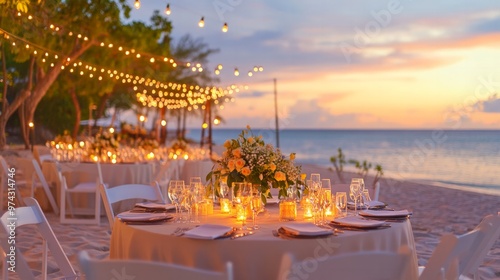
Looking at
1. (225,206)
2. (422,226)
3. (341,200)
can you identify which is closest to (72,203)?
(422,226)

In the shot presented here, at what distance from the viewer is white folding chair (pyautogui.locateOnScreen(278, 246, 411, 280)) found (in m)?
2.12

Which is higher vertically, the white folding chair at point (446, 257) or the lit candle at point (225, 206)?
the lit candle at point (225, 206)

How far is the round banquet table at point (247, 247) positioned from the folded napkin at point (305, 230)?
1.2 inches

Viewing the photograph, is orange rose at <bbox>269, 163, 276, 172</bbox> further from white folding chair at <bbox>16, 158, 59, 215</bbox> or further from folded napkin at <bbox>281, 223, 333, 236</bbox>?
white folding chair at <bbox>16, 158, 59, 215</bbox>

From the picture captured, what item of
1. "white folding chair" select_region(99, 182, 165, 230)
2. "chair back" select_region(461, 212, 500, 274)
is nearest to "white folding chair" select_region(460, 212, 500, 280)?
"chair back" select_region(461, 212, 500, 274)

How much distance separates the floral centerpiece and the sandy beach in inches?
78.1

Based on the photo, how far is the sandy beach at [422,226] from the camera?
5.57m

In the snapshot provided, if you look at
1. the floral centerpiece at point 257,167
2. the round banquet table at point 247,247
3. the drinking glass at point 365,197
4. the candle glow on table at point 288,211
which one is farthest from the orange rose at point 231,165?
the drinking glass at point 365,197

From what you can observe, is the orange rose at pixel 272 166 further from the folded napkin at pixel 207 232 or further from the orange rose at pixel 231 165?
the folded napkin at pixel 207 232

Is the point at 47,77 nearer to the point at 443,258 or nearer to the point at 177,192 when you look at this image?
the point at 177,192

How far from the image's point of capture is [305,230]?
2855mm

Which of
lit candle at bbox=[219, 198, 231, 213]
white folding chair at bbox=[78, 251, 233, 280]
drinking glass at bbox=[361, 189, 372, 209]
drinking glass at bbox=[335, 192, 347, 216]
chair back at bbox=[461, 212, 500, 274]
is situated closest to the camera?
white folding chair at bbox=[78, 251, 233, 280]

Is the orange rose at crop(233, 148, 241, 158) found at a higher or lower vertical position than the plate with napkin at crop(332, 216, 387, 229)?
higher

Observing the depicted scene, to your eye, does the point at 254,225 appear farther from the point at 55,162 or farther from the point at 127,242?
the point at 55,162
